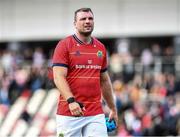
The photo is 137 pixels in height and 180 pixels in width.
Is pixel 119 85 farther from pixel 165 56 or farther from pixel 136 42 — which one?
pixel 136 42

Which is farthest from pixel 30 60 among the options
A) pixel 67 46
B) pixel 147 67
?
pixel 67 46

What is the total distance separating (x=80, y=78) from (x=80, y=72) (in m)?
0.06

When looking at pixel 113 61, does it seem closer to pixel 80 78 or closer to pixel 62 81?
pixel 80 78

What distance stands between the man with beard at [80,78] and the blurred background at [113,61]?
801cm

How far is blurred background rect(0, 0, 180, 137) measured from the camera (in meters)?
17.6

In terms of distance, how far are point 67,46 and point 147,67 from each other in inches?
644

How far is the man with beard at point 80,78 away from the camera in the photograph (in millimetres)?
8375

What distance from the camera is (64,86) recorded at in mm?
8234

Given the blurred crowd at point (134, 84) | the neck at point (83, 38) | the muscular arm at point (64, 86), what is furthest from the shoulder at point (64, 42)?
the blurred crowd at point (134, 84)

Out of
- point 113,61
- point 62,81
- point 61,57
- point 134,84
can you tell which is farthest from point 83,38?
point 113,61

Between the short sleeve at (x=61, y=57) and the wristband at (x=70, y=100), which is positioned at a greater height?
the short sleeve at (x=61, y=57)

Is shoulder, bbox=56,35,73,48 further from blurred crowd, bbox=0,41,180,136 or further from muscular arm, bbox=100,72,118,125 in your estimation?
blurred crowd, bbox=0,41,180,136

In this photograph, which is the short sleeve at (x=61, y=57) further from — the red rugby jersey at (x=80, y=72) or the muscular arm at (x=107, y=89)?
the muscular arm at (x=107, y=89)

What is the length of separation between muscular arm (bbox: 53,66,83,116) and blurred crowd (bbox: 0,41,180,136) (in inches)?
321
